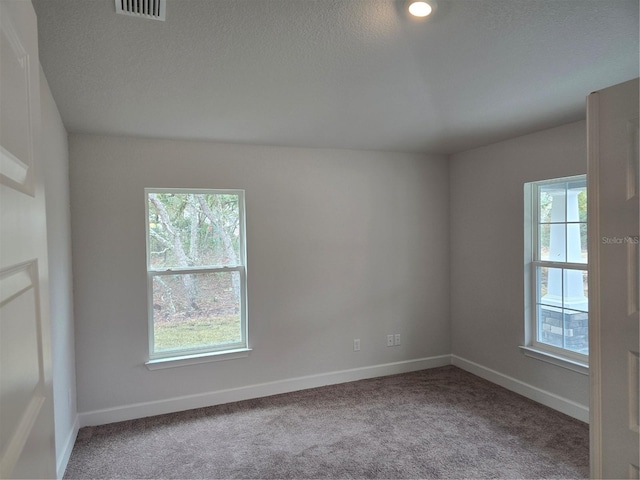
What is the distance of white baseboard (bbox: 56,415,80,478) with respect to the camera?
235 cm

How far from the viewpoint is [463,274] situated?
4.19 m

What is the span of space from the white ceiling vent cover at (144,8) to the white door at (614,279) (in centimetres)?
157

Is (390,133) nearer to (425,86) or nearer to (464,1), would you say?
(425,86)

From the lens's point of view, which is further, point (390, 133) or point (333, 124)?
point (390, 133)

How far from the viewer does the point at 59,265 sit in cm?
250

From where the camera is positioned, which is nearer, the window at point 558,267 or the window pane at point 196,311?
the window at point 558,267

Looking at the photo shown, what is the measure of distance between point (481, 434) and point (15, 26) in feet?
10.8

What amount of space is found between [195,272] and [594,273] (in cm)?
290

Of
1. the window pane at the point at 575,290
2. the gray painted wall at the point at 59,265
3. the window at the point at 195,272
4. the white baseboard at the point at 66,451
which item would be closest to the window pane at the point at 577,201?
the window pane at the point at 575,290

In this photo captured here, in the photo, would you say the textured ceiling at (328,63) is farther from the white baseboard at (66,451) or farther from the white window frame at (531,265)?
the white baseboard at (66,451)

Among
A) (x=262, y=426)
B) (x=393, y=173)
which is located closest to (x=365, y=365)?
(x=262, y=426)

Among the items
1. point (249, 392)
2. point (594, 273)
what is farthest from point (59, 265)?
point (594, 273)

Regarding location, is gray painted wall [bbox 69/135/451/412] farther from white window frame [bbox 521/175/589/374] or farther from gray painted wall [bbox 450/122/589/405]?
white window frame [bbox 521/175/589/374]

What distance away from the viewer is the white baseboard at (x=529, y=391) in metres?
3.03
